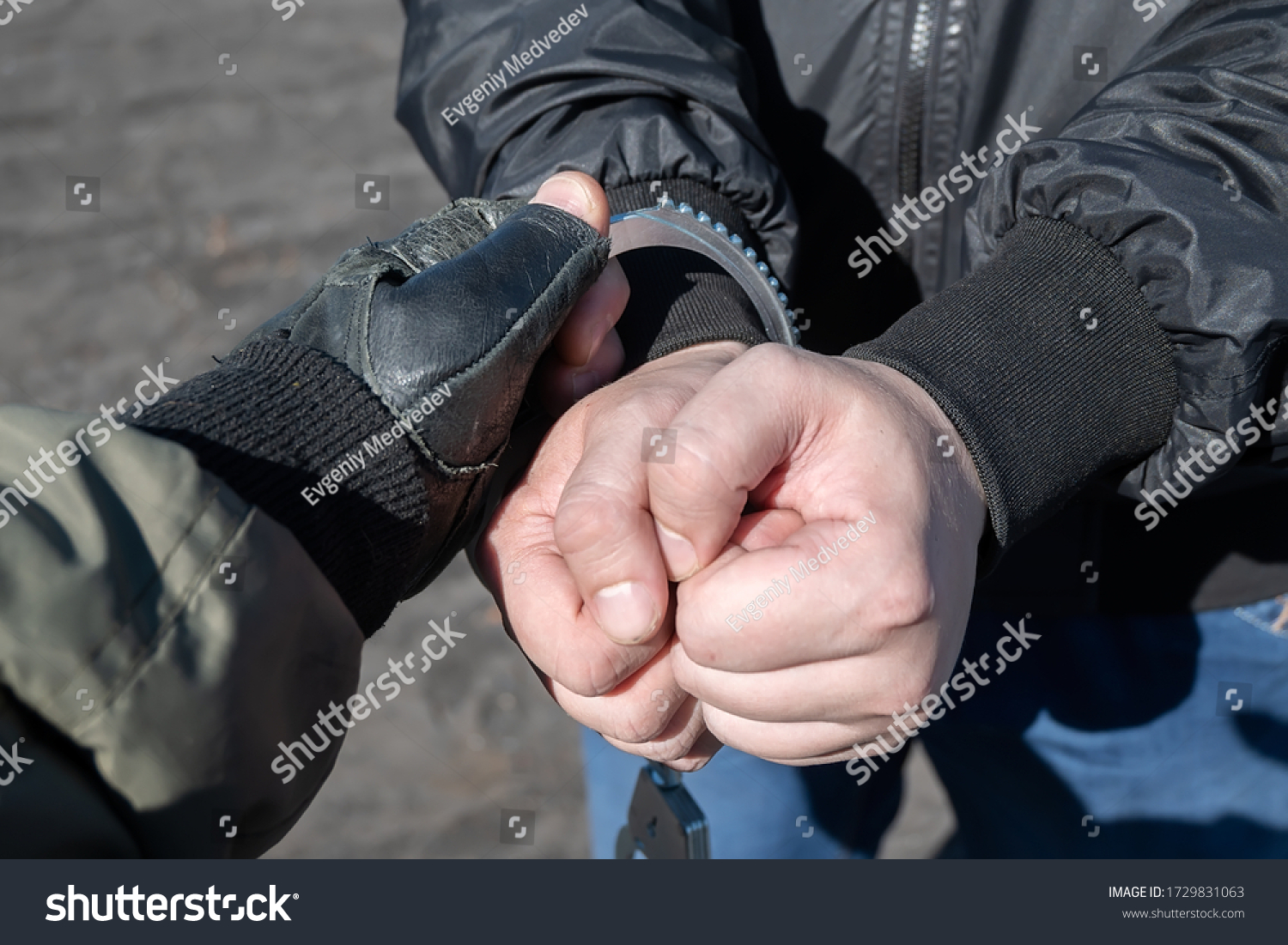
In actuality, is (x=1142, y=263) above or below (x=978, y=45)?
below

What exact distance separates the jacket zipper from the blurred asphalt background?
1730 millimetres

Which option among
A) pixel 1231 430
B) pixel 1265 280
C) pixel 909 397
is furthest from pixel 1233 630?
pixel 909 397

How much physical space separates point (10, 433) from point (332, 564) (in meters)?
0.34

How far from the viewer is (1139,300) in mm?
1129

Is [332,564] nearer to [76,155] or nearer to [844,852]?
[844,852]

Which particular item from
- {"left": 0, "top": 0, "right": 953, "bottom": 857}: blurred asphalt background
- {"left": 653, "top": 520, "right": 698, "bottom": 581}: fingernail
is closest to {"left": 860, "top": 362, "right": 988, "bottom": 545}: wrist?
{"left": 653, "top": 520, "right": 698, "bottom": 581}: fingernail

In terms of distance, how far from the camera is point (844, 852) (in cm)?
201

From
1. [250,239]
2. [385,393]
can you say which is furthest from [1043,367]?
[250,239]

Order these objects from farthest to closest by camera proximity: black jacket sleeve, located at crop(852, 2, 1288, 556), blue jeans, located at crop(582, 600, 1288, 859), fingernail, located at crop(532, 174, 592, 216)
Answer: blue jeans, located at crop(582, 600, 1288, 859), fingernail, located at crop(532, 174, 592, 216), black jacket sleeve, located at crop(852, 2, 1288, 556)

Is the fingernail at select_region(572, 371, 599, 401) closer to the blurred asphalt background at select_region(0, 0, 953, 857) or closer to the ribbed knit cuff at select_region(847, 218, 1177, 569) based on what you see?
the ribbed knit cuff at select_region(847, 218, 1177, 569)

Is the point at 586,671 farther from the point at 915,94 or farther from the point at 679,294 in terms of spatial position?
the point at 915,94

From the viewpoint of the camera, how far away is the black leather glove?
39.8 inches

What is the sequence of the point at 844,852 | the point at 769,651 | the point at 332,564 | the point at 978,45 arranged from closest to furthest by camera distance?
the point at 769,651 → the point at 332,564 → the point at 978,45 → the point at 844,852

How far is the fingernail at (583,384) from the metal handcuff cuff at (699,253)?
0.62 feet
